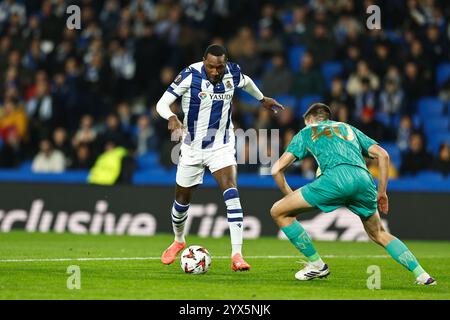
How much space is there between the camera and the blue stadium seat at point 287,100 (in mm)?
20883

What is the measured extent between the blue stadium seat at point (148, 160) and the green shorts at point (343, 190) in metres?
11.4

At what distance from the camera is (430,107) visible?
21.0 metres

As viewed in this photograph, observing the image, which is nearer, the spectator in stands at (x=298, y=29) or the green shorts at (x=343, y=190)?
the green shorts at (x=343, y=190)

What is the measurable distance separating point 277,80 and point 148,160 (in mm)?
3123

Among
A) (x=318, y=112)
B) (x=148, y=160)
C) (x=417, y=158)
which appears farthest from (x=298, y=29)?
(x=318, y=112)

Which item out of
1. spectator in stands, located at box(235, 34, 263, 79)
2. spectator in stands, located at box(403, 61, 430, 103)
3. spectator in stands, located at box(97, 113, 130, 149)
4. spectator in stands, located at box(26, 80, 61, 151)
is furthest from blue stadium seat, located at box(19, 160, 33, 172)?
spectator in stands, located at box(403, 61, 430, 103)

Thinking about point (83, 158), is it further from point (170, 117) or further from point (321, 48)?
point (170, 117)

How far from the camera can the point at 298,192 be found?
9.98 metres

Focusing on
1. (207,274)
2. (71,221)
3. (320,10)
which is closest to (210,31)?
(320,10)

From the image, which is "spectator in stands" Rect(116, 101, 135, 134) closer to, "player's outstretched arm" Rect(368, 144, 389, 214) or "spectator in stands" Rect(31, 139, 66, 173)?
"spectator in stands" Rect(31, 139, 66, 173)

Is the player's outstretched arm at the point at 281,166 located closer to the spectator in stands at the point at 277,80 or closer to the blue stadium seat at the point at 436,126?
the spectator in stands at the point at 277,80

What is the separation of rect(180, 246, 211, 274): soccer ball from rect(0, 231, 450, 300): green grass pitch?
0.12 m

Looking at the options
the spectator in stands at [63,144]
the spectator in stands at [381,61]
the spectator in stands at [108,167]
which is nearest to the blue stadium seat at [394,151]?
the spectator in stands at [381,61]

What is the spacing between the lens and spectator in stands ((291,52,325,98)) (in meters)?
20.7
